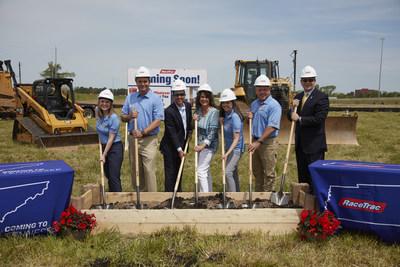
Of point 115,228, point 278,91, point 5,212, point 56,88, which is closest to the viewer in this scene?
point 5,212

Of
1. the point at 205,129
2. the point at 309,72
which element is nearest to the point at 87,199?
the point at 205,129

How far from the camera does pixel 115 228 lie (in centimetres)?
358

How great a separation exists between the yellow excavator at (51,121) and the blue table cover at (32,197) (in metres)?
6.26

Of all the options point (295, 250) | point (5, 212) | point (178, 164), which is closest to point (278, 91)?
point (178, 164)

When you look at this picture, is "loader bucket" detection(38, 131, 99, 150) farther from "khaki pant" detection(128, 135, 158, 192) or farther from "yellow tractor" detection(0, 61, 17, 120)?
"yellow tractor" detection(0, 61, 17, 120)

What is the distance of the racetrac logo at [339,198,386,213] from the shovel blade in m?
0.92

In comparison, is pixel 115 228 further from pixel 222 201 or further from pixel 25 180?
pixel 222 201

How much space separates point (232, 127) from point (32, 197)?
258cm

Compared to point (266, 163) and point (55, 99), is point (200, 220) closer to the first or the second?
point (266, 163)

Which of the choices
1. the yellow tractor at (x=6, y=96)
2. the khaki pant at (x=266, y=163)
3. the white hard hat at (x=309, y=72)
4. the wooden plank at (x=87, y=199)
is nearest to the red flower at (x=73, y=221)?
the wooden plank at (x=87, y=199)

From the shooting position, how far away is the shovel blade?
14.0 ft

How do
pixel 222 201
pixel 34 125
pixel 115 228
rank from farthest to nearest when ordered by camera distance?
pixel 34 125 → pixel 222 201 → pixel 115 228

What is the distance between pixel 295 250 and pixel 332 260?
0.36 m

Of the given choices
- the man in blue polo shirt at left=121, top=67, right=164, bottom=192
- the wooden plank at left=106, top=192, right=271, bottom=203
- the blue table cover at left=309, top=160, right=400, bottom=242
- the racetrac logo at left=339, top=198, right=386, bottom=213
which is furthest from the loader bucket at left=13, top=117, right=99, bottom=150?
the racetrac logo at left=339, top=198, right=386, bottom=213
